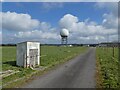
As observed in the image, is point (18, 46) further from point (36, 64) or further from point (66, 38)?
point (66, 38)

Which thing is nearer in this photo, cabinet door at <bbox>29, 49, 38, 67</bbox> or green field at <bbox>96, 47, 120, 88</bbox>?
green field at <bbox>96, 47, 120, 88</bbox>

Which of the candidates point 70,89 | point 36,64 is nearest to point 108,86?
point 70,89

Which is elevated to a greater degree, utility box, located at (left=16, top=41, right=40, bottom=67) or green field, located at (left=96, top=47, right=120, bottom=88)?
Answer: utility box, located at (left=16, top=41, right=40, bottom=67)

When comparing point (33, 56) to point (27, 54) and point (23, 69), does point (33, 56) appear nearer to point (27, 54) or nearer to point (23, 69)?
point (27, 54)

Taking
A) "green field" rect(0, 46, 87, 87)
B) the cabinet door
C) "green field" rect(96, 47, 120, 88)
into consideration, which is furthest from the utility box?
"green field" rect(96, 47, 120, 88)

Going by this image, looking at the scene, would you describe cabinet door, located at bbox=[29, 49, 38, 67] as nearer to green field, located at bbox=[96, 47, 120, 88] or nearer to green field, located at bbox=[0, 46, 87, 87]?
green field, located at bbox=[0, 46, 87, 87]

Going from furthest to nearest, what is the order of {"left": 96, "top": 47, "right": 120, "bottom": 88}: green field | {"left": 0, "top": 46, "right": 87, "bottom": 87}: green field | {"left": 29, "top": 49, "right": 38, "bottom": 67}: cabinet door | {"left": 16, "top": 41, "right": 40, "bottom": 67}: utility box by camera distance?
{"left": 29, "top": 49, "right": 38, "bottom": 67}: cabinet door
{"left": 16, "top": 41, "right": 40, "bottom": 67}: utility box
{"left": 0, "top": 46, "right": 87, "bottom": 87}: green field
{"left": 96, "top": 47, "right": 120, "bottom": 88}: green field

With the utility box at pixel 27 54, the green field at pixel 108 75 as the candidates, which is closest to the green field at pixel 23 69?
the utility box at pixel 27 54

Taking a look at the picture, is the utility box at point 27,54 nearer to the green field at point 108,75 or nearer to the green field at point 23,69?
the green field at point 23,69

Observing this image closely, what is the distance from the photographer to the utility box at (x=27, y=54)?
68.1 ft

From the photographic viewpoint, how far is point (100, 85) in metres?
12.1

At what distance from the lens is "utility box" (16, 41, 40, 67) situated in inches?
817

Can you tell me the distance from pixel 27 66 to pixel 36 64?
2.22m

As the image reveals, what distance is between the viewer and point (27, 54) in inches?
823
